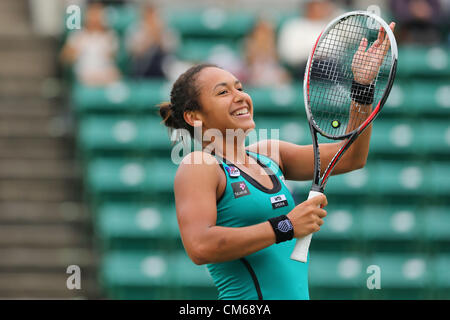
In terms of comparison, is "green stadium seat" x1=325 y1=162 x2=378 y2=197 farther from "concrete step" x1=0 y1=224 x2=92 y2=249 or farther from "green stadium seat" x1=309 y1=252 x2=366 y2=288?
"concrete step" x1=0 y1=224 x2=92 y2=249

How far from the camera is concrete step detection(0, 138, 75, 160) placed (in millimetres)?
7727

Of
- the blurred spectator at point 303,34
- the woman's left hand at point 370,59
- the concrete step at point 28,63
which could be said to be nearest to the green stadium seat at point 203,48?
the blurred spectator at point 303,34

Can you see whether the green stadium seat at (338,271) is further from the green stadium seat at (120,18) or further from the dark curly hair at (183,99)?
the dark curly hair at (183,99)

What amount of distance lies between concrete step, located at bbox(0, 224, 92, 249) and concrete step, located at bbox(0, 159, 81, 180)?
576 mm

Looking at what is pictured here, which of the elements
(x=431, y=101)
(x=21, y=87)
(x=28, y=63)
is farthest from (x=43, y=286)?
(x=431, y=101)

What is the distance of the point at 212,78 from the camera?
10.2ft

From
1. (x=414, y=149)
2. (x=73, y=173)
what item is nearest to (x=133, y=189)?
(x=73, y=173)

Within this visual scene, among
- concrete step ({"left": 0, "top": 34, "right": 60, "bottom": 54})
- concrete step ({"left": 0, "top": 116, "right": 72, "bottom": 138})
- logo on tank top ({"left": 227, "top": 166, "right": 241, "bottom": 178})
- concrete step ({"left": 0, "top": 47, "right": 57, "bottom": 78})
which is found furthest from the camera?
concrete step ({"left": 0, "top": 34, "right": 60, "bottom": 54})

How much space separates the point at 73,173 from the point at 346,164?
4697 mm

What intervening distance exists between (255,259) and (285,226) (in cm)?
25

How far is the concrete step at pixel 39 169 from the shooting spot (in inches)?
297

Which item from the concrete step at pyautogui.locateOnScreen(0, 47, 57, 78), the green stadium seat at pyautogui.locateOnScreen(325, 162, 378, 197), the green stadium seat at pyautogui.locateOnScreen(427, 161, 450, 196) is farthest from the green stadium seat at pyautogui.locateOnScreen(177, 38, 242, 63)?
the green stadium seat at pyautogui.locateOnScreen(427, 161, 450, 196)

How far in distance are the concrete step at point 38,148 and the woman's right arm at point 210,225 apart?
5.06 m
